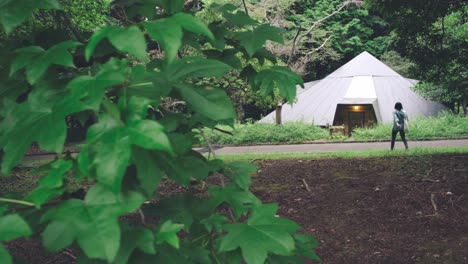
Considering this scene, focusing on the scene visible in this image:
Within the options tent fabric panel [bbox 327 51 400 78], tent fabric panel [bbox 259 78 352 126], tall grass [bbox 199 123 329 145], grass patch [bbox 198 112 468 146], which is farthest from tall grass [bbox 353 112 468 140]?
tent fabric panel [bbox 327 51 400 78]

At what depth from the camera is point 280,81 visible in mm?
1864

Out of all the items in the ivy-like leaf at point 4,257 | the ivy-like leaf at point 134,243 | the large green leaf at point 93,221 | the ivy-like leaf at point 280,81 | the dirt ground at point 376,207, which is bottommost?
the dirt ground at point 376,207

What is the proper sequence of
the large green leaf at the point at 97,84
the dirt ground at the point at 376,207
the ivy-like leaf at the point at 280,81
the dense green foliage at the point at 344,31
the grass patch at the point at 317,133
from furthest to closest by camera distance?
the dense green foliage at the point at 344,31 → the grass patch at the point at 317,133 → the dirt ground at the point at 376,207 → the ivy-like leaf at the point at 280,81 → the large green leaf at the point at 97,84

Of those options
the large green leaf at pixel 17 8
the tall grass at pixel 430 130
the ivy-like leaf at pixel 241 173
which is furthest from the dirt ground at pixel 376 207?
the tall grass at pixel 430 130

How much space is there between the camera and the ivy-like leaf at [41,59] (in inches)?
46.7

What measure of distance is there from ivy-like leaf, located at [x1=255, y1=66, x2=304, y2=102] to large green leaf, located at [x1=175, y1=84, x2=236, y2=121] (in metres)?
0.47

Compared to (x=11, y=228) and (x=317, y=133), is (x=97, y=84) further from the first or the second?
(x=317, y=133)

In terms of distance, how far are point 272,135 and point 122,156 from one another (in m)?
21.2

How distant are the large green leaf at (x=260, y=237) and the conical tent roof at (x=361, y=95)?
23774 millimetres

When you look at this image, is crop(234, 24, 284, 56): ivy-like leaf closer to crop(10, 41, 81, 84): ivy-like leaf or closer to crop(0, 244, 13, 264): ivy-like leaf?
crop(10, 41, 81, 84): ivy-like leaf

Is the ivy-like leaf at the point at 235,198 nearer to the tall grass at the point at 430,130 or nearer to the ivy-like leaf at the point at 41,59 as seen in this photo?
the ivy-like leaf at the point at 41,59

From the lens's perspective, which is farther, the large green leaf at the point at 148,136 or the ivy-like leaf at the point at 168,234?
the ivy-like leaf at the point at 168,234

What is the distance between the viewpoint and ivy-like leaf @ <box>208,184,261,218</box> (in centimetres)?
154

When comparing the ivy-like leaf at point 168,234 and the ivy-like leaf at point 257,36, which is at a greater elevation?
the ivy-like leaf at point 257,36
